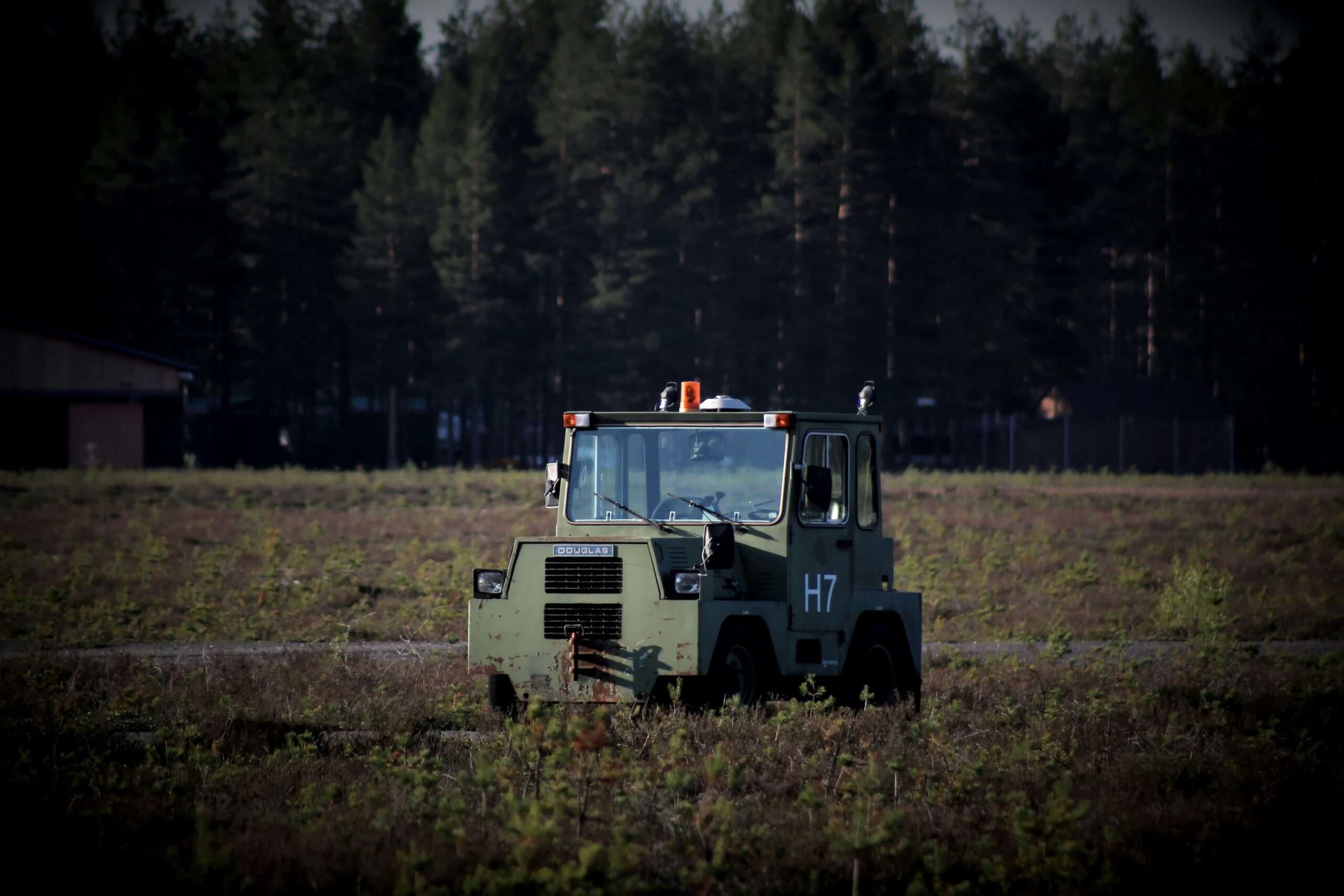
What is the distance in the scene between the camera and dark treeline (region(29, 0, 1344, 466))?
63.8 m

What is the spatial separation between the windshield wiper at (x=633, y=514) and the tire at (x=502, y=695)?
143cm

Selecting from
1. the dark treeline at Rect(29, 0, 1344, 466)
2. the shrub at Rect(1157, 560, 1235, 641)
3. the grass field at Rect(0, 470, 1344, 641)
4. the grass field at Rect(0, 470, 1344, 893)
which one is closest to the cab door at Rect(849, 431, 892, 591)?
the grass field at Rect(0, 470, 1344, 893)

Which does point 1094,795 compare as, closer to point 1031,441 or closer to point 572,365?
point 572,365

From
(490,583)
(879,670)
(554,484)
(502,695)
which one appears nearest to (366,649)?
(554,484)

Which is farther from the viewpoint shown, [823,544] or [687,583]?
[823,544]

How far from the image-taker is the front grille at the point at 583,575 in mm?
9891

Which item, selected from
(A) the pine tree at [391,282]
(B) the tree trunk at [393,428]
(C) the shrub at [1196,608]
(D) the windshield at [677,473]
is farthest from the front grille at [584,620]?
(B) the tree trunk at [393,428]

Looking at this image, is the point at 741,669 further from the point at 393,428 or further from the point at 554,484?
the point at 393,428

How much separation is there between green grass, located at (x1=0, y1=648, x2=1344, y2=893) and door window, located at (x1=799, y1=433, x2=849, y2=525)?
1329 millimetres

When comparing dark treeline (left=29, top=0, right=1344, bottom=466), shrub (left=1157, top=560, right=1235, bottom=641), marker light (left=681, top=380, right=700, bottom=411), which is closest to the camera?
marker light (left=681, top=380, right=700, bottom=411)

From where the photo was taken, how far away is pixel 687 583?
9.72 m

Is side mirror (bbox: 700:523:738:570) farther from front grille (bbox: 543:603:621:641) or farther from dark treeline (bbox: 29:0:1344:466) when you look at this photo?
dark treeline (bbox: 29:0:1344:466)

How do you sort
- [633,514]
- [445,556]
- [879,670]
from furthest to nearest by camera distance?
[445,556] → [879,670] → [633,514]

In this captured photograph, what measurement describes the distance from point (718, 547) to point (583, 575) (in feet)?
3.00
